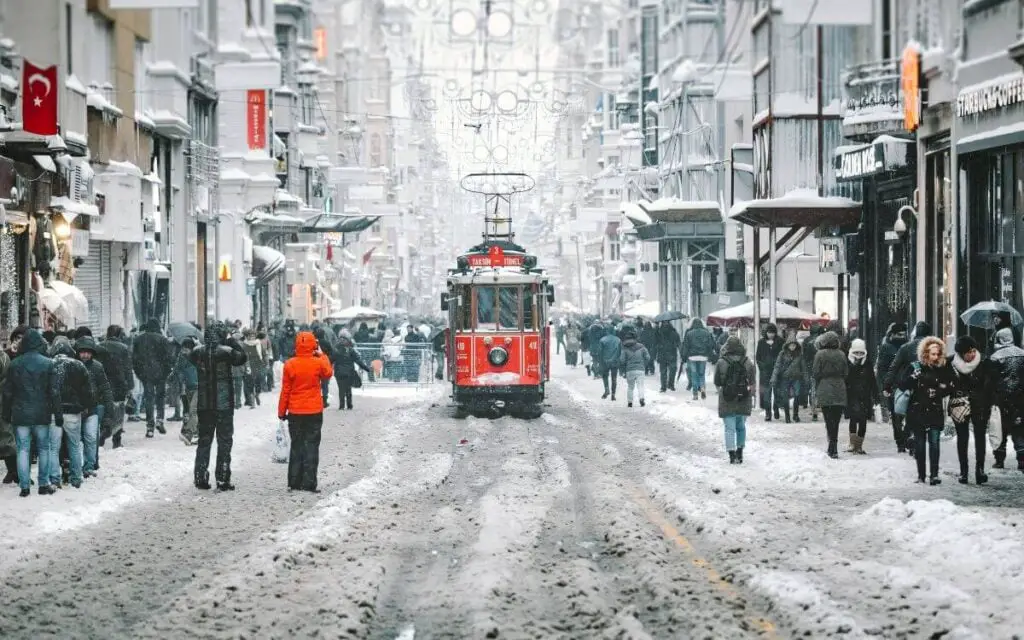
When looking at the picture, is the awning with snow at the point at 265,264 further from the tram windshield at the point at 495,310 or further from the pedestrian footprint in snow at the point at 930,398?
the pedestrian footprint in snow at the point at 930,398

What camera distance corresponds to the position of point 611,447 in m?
24.8

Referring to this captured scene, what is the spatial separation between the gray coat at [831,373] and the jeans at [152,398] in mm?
10623

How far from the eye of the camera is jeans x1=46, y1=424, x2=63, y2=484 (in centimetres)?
1770

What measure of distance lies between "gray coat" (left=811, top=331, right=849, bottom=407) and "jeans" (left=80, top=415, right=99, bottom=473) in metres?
9.38

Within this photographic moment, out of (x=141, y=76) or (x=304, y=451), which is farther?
(x=141, y=76)

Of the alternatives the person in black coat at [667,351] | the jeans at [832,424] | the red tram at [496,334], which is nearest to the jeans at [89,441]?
the jeans at [832,424]

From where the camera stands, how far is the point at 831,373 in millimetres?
22094

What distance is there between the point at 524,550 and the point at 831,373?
10030mm

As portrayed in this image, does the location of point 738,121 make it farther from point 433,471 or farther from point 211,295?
point 433,471

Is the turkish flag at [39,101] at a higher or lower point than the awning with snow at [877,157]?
higher

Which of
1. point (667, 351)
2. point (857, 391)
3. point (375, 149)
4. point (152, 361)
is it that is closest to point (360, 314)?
point (667, 351)

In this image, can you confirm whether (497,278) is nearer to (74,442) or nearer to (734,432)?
(734,432)

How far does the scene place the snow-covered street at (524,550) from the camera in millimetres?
10086

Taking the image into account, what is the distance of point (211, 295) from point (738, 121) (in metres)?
20.2
